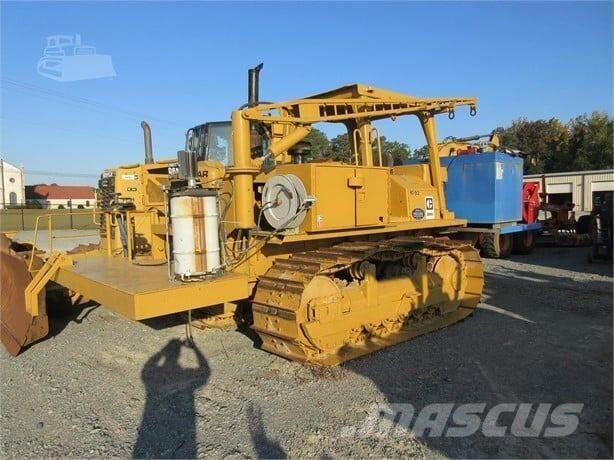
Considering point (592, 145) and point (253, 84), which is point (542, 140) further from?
point (253, 84)

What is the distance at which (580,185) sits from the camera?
75.8ft

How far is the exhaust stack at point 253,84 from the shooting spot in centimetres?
588

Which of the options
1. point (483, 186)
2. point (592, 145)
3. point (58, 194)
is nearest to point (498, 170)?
point (483, 186)

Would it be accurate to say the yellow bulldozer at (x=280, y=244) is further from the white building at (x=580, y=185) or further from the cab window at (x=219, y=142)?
the white building at (x=580, y=185)

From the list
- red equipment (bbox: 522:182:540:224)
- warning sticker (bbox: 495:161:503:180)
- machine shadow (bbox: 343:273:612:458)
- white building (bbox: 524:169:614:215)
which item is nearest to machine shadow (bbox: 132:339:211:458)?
machine shadow (bbox: 343:273:612:458)

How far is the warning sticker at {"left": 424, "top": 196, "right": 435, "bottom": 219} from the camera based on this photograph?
6.96m

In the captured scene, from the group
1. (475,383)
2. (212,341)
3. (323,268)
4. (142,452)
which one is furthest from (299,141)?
(142,452)

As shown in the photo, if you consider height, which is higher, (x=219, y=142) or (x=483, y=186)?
(x=219, y=142)

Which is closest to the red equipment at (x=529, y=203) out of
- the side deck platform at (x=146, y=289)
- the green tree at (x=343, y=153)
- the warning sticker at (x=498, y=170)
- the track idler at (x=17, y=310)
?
the warning sticker at (x=498, y=170)

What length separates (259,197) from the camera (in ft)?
18.2

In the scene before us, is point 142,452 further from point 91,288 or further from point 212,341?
point 212,341

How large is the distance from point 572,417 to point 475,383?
851 mm

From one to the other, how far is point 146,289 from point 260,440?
1.46 metres

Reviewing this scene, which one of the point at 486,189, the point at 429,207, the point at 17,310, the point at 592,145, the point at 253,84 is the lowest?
the point at 17,310
